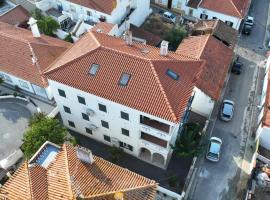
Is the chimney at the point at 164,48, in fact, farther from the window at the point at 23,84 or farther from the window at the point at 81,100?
the window at the point at 23,84

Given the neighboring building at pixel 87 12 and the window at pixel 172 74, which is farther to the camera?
the neighboring building at pixel 87 12

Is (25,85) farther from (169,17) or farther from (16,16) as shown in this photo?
(169,17)

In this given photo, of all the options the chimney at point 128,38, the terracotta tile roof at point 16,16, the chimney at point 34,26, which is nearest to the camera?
the chimney at point 128,38

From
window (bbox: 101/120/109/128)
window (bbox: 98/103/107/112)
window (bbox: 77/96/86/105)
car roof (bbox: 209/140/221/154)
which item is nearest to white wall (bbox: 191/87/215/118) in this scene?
car roof (bbox: 209/140/221/154)

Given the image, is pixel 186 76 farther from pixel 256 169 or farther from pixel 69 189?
pixel 69 189

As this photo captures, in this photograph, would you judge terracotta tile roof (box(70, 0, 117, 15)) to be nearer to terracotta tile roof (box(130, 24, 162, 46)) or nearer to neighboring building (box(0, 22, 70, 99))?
terracotta tile roof (box(130, 24, 162, 46))

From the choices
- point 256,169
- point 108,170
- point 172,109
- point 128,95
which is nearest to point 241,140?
point 256,169

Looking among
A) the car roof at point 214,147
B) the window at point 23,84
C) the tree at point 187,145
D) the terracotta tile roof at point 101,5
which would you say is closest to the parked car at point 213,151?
the car roof at point 214,147
